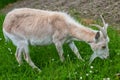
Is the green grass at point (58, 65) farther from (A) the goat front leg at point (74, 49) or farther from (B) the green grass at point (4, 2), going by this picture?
(B) the green grass at point (4, 2)

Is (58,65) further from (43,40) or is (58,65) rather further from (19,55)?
(19,55)

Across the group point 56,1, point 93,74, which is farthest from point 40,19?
point 56,1

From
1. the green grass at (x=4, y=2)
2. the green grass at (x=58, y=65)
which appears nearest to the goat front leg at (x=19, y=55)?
the green grass at (x=58, y=65)

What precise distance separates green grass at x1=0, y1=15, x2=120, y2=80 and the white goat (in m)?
0.21

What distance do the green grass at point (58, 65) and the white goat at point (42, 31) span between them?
21cm

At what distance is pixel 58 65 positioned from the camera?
991 cm

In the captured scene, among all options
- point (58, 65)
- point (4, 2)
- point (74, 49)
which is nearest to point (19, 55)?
point (58, 65)

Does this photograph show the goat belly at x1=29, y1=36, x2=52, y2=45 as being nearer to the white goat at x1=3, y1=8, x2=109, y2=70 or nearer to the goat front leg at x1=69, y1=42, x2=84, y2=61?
the white goat at x1=3, y1=8, x2=109, y2=70

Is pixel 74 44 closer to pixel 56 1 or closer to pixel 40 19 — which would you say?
pixel 40 19

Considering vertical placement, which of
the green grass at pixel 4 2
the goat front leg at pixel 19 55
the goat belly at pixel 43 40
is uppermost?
the goat belly at pixel 43 40

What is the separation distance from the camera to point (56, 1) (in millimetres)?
17594

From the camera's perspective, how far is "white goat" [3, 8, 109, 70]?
395 inches

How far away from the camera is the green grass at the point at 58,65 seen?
9125mm

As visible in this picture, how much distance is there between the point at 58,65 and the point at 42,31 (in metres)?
0.93
